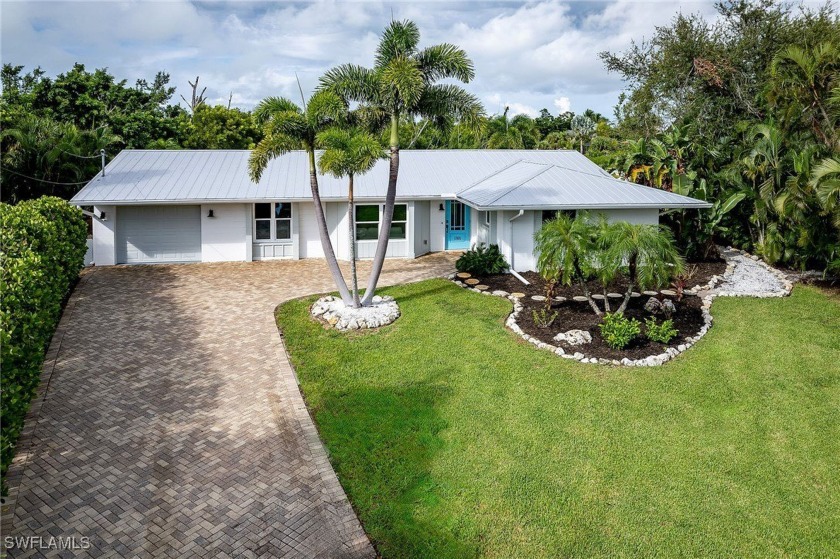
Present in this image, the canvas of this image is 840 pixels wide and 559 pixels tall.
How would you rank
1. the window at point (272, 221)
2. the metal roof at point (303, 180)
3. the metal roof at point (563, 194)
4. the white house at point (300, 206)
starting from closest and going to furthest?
the metal roof at point (563, 194) < the white house at point (300, 206) < the metal roof at point (303, 180) < the window at point (272, 221)

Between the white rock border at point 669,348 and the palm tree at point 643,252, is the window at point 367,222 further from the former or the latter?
the palm tree at point 643,252

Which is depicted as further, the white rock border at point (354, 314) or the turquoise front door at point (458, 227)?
the turquoise front door at point (458, 227)

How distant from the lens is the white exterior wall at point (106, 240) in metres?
19.2

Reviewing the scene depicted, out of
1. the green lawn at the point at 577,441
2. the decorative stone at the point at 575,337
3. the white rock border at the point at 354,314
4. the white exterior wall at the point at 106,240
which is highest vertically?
the white exterior wall at the point at 106,240

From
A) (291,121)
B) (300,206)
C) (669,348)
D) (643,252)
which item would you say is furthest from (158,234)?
(669,348)

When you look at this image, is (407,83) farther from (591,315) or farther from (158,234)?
(158,234)

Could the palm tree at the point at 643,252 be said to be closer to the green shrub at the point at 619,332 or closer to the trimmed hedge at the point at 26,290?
the green shrub at the point at 619,332

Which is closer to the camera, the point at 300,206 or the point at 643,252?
the point at 643,252

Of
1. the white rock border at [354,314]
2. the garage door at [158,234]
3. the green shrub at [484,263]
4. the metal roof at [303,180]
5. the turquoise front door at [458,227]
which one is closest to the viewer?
the white rock border at [354,314]

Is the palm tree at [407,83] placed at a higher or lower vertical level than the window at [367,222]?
higher

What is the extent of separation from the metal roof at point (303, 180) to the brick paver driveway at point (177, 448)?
6.06 m

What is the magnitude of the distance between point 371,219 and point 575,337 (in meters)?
10.5

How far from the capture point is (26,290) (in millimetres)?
8789

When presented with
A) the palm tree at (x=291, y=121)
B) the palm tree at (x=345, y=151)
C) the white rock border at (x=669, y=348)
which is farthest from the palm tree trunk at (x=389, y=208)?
Result: the white rock border at (x=669, y=348)
